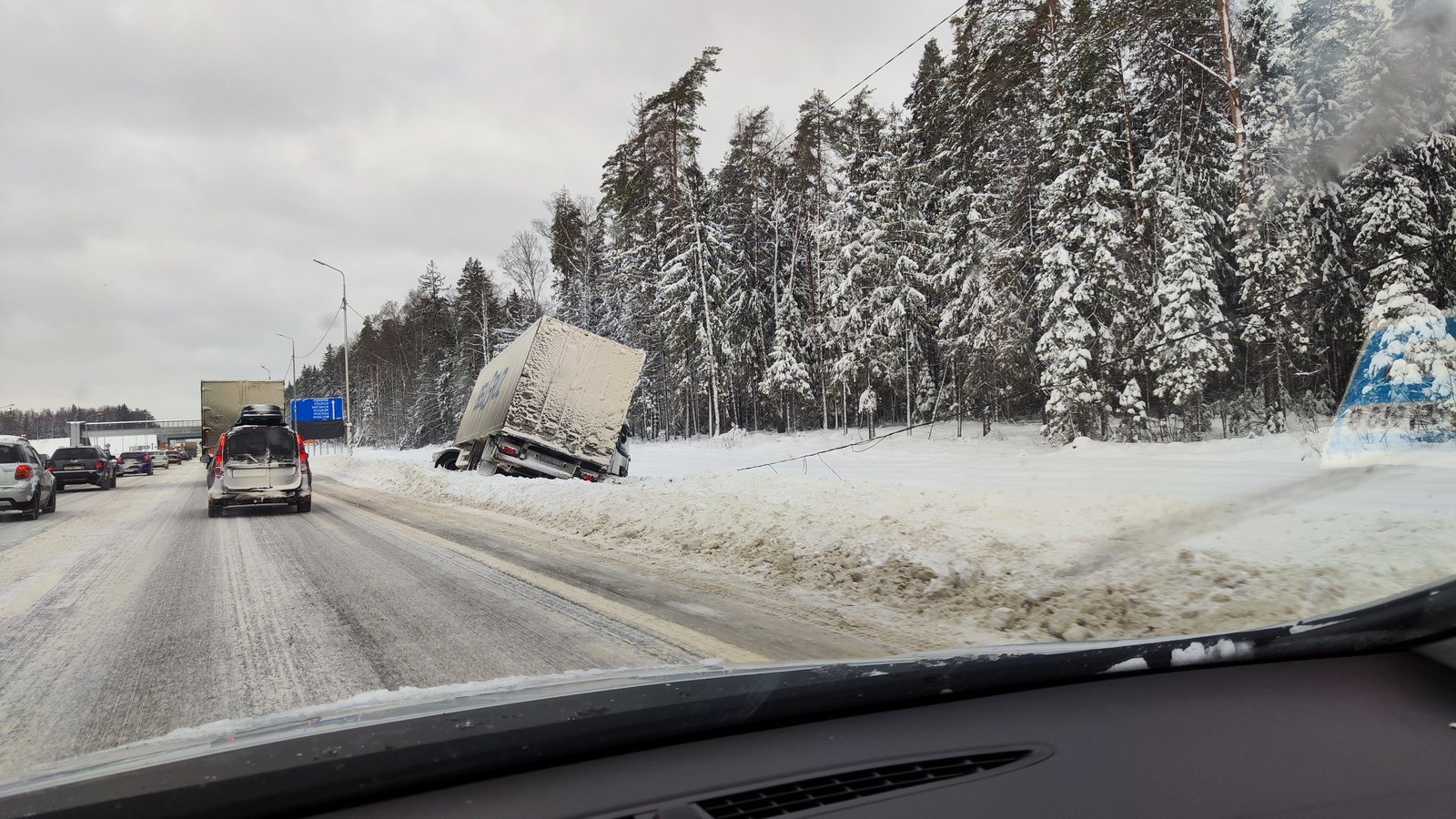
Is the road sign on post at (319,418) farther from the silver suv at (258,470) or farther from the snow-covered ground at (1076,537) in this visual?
the snow-covered ground at (1076,537)

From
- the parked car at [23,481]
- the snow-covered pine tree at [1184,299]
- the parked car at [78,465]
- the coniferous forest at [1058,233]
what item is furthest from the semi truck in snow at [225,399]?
the snow-covered pine tree at [1184,299]

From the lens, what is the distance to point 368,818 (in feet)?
4.42

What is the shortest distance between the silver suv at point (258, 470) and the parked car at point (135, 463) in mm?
34496

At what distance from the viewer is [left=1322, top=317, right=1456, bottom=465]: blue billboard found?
5102mm

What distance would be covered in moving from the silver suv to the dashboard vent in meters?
14.9

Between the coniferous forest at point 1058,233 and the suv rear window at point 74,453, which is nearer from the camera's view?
the coniferous forest at point 1058,233

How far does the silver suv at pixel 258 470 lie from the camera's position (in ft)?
45.0

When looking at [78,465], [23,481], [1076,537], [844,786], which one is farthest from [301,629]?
[78,465]

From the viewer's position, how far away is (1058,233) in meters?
20.6

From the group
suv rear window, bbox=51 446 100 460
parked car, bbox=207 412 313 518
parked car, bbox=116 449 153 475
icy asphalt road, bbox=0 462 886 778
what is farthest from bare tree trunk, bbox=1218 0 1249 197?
parked car, bbox=116 449 153 475

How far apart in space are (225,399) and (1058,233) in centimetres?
3398

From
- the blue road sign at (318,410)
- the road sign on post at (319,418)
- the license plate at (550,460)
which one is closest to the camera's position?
the license plate at (550,460)

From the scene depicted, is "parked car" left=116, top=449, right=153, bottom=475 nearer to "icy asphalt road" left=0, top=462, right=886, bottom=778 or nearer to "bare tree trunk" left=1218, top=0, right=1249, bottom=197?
"icy asphalt road" left=0, top=462, right=886, bottom=778

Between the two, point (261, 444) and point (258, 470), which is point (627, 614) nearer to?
point (258, 470)
